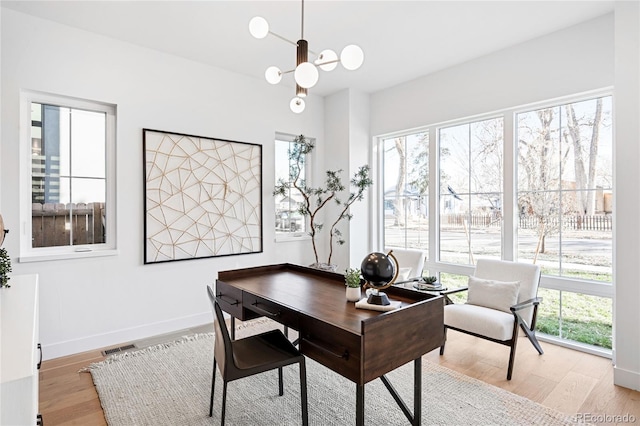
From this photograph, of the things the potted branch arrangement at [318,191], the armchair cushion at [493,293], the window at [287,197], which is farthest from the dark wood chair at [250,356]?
the window at [287,197]

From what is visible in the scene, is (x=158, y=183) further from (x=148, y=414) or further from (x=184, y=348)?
(x=148, y=414)

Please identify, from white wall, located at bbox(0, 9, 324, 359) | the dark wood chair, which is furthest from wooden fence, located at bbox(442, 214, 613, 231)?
the dark wood chair

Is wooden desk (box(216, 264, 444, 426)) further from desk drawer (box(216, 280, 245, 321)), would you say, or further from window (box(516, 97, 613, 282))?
window (box(516, 97, 613, 282))

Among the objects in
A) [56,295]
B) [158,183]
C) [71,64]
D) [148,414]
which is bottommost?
[148,414]

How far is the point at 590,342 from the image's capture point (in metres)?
3.19

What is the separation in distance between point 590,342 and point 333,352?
2927mm

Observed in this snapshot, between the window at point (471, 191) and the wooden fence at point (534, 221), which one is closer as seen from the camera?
the wooden fence at point (534, 221)

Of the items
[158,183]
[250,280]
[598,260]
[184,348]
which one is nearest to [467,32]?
[598,260]

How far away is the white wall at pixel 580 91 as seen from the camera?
250 centimetres

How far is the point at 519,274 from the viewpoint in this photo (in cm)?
315

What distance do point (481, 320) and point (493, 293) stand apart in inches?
15.1

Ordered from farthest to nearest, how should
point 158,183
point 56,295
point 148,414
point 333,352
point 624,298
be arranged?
point 158,183 → point 56,295 → point 624,298 → point 148,414 → point 333,352

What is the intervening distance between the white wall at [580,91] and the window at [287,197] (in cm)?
127

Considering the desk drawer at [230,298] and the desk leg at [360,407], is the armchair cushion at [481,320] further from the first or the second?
the desk drawer at [230,298]
